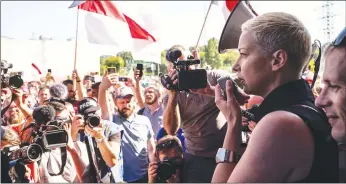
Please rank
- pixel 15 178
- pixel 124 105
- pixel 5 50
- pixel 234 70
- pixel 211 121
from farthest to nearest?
pixel 5 50 < pixel 124 105 < pixel 211 121 < pixel 15 178 < pixel 234 70

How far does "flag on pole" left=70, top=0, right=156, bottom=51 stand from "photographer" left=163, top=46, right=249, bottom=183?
3009mm

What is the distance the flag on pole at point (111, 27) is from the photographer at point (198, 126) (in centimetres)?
301

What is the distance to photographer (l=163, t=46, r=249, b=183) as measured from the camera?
3.05 meters

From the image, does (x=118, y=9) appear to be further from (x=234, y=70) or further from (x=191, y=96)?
(x=234, y=70)

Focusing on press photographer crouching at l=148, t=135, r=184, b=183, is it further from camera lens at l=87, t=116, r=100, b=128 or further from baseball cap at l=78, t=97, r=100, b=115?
baseball cap at l=78, t=97, r=100, b=115

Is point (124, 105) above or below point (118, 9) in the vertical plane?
below

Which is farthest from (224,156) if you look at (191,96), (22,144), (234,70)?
(191,96)

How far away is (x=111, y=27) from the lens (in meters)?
6.02

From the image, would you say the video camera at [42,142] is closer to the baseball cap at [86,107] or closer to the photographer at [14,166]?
the photographer at [14,166]

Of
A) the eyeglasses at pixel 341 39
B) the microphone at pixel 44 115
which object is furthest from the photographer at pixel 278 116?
the microphone at pixel 44 115

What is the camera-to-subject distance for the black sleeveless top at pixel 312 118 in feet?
3.60

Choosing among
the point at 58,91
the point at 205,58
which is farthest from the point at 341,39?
the point at 205,58

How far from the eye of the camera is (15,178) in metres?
2.54

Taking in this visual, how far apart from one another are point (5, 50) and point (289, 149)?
13.5 meters
